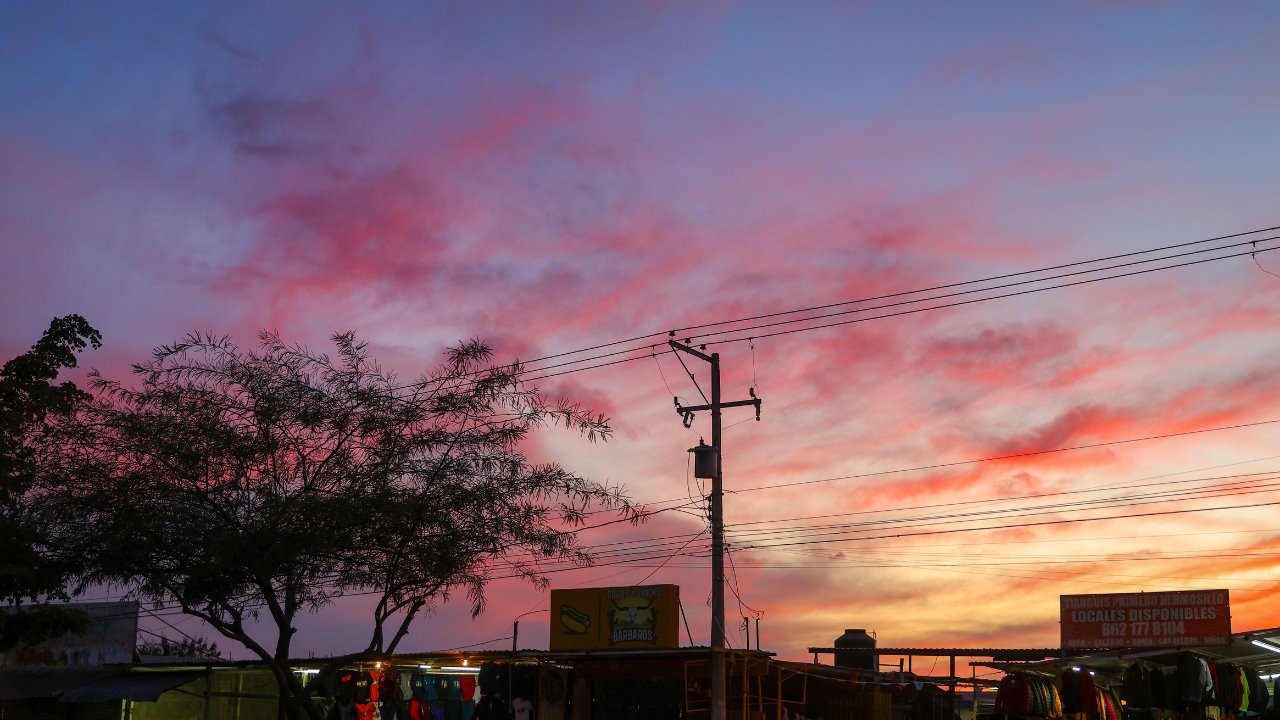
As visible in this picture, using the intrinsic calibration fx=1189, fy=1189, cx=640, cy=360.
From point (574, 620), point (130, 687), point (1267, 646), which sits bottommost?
point (130, 687)

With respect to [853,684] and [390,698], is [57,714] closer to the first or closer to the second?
[390,698]

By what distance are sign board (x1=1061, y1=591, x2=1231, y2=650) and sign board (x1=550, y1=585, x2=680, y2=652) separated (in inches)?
350

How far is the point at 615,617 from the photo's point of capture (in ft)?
85.8

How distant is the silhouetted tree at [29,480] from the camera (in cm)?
2255

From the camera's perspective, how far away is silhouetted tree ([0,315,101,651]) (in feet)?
74.0

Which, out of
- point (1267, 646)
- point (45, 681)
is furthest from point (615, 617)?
point (45, 681)

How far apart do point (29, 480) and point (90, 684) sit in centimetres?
891

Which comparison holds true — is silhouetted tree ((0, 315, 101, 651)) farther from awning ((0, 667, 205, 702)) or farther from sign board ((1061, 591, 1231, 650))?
sign board ((1061, 591, 1231, 650))

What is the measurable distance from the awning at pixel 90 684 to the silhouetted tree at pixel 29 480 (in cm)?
523

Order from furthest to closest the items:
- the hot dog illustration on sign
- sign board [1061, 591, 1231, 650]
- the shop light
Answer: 1. the hot dog illustration on sign
2. sign board [1061, 591, 1231, 650]
3. the shop light

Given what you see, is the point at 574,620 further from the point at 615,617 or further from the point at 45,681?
the point at 45,681

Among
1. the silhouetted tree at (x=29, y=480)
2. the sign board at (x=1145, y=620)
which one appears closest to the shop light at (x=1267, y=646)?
the sign board at (x=1145, y=620)

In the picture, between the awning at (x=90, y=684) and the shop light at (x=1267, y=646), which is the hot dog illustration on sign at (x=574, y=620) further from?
the shop light at (x=1267, y=646)

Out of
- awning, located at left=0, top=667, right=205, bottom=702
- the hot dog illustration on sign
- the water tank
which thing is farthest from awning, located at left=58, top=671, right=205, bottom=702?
the water tank
